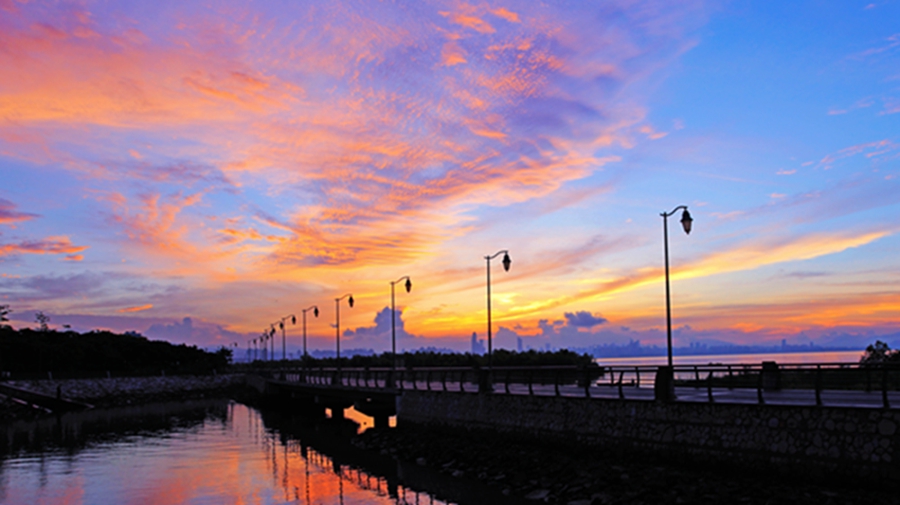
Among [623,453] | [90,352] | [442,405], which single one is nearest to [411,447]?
[442,405]

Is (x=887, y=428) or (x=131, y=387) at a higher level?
(x=887, y=428)

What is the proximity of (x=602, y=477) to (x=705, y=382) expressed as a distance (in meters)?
5.80

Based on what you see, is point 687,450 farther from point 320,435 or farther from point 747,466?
point 320,435

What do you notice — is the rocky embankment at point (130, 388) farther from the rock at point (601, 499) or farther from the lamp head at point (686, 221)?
the lamp head at point (686, 221)

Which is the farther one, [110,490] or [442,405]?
[442,405]

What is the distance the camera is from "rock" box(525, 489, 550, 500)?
24812 mm

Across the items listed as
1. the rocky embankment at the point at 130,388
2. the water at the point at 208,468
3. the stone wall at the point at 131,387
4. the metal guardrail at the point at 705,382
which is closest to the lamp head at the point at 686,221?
the metal guardrail at the point at 705,382

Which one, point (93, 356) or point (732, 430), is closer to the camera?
point (732, 430)

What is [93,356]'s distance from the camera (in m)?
133

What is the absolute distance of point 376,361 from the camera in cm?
16212

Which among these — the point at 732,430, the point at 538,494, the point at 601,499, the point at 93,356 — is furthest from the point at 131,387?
the point at 732,430

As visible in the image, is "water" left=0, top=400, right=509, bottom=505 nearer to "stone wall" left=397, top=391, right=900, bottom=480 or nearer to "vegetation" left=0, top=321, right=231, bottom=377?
"stone wall" left=397, top=391, right=900, bottom=480

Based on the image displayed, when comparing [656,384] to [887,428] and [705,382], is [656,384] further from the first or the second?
[887,428]

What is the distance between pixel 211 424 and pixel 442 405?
3387 centimetres
